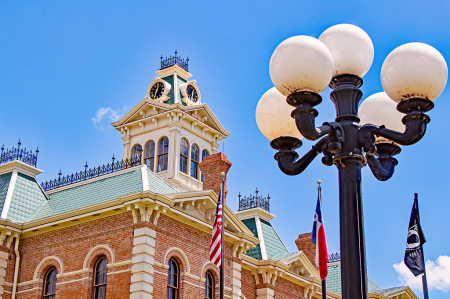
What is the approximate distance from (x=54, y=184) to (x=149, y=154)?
7.44m

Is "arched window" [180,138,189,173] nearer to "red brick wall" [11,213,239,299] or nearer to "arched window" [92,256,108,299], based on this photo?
"red brick wall" [11,213,239,299]

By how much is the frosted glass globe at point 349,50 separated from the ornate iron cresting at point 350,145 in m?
0.09

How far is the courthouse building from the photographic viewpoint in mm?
22281

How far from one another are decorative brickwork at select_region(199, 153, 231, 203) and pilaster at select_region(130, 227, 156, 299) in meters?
4.67

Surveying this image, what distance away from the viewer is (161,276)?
22.4 metres

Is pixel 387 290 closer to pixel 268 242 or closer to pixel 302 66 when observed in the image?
pixel 268 242

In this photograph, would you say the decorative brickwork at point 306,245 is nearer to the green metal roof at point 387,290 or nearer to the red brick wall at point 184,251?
the green metal roof at point 387,290

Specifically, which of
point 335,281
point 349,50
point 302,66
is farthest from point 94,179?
point 302,66

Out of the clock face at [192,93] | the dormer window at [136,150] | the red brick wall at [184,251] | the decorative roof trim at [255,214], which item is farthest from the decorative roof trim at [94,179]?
the clock face at [192,93]

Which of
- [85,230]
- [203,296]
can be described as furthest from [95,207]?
[203,296]

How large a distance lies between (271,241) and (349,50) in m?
27.1

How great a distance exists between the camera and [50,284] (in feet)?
79.5

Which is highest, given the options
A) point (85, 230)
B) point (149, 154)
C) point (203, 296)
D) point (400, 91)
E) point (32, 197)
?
point (149, 154)

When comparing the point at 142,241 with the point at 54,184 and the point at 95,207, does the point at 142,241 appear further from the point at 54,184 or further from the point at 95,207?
the point at 54,184
